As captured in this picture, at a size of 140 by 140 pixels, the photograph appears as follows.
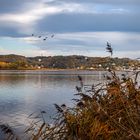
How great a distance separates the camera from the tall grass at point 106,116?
19.3ft

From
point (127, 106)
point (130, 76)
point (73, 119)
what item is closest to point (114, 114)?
point (127, 106)

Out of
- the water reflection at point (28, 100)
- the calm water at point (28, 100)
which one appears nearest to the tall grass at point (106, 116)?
the calm water at point (28, 100)

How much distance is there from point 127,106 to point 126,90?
0.50m

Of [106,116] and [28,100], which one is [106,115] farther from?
[28,100]

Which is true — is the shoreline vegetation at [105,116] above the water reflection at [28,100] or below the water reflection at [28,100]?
above

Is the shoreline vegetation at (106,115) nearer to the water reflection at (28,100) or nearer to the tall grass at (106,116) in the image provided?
the tall grass at (106,116)

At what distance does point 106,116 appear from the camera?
624 centimetres

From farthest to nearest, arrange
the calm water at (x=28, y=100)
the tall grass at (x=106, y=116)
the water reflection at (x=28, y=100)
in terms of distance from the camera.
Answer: the water reflection at (x=28, y=100), the calm water at (x=28, y=100), the tall grass at (x=106, y=116)

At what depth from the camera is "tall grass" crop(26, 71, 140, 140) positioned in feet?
19.3

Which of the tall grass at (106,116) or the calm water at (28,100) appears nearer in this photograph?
the tall grass at (106,116)

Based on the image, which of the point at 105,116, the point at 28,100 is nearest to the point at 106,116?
the point at 105,116

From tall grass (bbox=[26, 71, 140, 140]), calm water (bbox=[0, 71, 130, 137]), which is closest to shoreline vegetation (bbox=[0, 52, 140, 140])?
tall grass (bbox=[26, 71, 140, 140])

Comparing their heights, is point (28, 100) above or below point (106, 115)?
below

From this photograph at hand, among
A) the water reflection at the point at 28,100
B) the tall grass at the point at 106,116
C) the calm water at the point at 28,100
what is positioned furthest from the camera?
the water reflection at the point at 28,100
